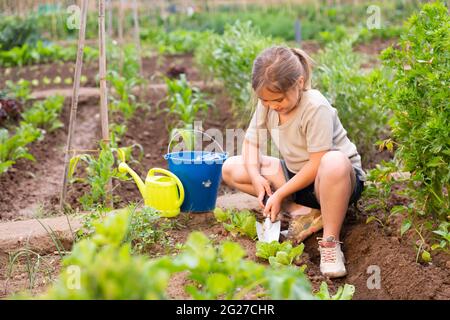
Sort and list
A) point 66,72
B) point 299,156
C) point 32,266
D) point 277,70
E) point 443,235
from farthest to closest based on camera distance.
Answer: point 66,72, point 299,156, point 32,266, point 277,70, point 443,235

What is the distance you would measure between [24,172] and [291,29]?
21.9ft

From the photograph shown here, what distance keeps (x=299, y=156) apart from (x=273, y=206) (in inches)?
11.4

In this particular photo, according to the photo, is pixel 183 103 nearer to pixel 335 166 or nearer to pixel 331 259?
pixel 335 166

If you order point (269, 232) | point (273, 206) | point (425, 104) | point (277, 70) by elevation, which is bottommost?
point (269, 232)

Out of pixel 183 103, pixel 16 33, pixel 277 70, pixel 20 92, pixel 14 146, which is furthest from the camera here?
pixel 16 33

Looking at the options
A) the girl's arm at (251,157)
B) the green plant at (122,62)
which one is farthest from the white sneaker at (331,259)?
the green plant at (122,62)

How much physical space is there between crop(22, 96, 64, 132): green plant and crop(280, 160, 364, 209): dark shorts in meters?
2.93

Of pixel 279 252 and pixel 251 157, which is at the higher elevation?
pixel 251 157

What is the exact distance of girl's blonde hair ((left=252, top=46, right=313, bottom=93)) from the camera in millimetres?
2953

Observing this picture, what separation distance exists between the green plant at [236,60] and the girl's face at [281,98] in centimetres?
204

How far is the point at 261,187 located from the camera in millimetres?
3314

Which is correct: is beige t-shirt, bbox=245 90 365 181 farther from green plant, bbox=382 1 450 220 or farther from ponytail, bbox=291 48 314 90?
green plant, bbox=382 1 450 220

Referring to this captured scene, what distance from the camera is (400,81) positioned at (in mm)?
3035

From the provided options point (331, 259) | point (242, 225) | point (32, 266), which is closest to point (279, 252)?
point (331, 259)
